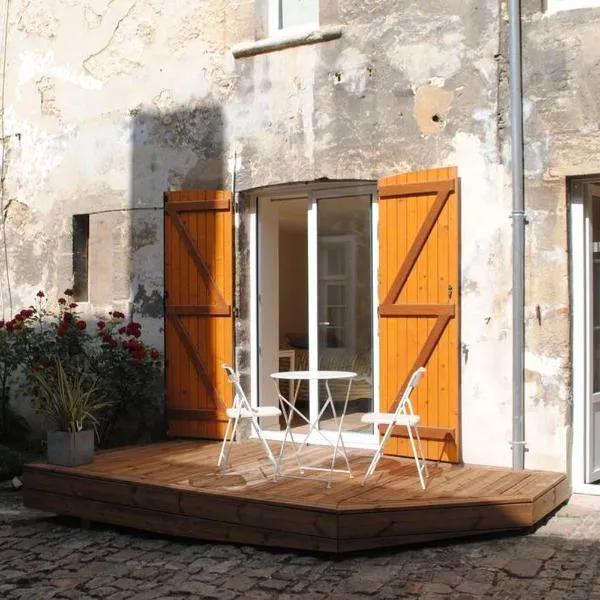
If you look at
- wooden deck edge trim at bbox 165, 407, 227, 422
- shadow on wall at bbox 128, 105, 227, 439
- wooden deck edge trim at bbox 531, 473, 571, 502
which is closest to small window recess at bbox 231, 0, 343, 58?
shadow on wall at bbox 128, 105, 227, 439

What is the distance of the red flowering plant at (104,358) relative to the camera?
23.1ft

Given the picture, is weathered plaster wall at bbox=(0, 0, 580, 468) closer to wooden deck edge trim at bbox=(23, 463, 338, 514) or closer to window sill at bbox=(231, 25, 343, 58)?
window sill at bbox=(231, 25, 343, 58)

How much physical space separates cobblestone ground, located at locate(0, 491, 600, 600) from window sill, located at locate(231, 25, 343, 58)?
3837 millimetres

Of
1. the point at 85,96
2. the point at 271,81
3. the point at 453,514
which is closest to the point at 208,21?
the point at 271,81

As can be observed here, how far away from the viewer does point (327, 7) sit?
6.66 m

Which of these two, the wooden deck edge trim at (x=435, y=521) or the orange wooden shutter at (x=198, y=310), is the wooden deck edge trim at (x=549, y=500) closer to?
the wooden deck edge trim at (x=435, y=521)

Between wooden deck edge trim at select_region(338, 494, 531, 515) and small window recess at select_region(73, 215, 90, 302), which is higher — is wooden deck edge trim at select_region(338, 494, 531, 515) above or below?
below

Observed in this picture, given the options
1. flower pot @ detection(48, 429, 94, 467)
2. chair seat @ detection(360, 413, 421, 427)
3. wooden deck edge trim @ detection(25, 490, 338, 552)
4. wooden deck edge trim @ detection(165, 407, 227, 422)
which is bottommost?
wooden deck edge trim @ detection(25, 490, 338, 552)

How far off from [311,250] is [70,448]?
7.87ft

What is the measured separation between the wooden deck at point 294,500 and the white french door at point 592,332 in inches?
16.1

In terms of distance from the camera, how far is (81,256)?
26.5ft

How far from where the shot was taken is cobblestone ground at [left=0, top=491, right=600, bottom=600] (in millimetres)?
4266

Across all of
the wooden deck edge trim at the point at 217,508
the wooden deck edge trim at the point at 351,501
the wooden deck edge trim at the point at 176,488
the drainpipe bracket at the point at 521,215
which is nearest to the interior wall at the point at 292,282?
the drainpipe bracket at the point at 521,215

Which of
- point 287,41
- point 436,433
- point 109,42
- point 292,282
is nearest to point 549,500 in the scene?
point 436,433
